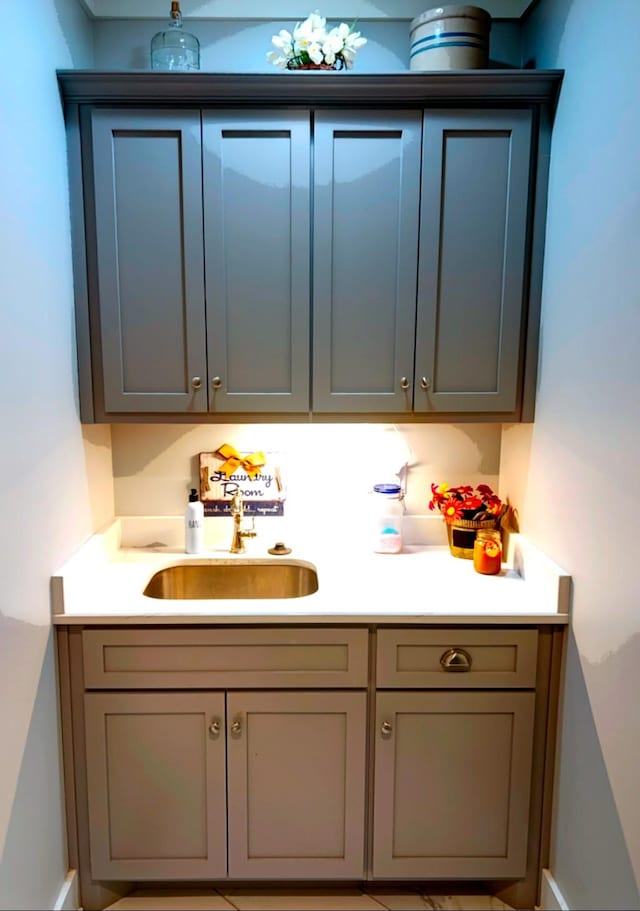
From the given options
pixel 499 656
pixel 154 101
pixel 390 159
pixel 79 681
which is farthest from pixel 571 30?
pixel 79 681

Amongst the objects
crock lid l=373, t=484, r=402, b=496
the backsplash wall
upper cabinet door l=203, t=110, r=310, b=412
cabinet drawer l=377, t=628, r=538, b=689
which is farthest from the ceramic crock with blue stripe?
cabinet drawer l=377, t=628, r=538, b=689

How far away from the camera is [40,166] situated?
147 cm

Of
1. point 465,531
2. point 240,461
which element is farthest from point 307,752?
point 240,461

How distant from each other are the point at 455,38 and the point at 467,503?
1.40 meters

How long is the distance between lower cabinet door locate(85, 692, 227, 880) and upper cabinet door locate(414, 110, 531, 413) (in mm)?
1143

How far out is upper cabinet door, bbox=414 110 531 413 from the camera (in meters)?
1.68

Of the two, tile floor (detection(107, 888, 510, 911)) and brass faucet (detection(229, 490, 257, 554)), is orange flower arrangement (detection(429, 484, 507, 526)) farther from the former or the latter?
tile floor (detection(107, 888, 510, 911))

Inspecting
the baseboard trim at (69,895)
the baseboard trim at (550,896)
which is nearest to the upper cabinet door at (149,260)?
the baseboard trim at (69,895)

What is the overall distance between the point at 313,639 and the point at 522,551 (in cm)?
72

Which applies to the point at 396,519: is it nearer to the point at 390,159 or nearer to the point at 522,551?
the point at 522,551

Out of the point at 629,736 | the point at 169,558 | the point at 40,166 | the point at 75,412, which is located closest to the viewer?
A: the point at 629,736

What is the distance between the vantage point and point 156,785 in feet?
5.36

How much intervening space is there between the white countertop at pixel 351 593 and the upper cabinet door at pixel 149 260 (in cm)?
52

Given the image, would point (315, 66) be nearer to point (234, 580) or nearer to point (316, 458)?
point (316, 458)
